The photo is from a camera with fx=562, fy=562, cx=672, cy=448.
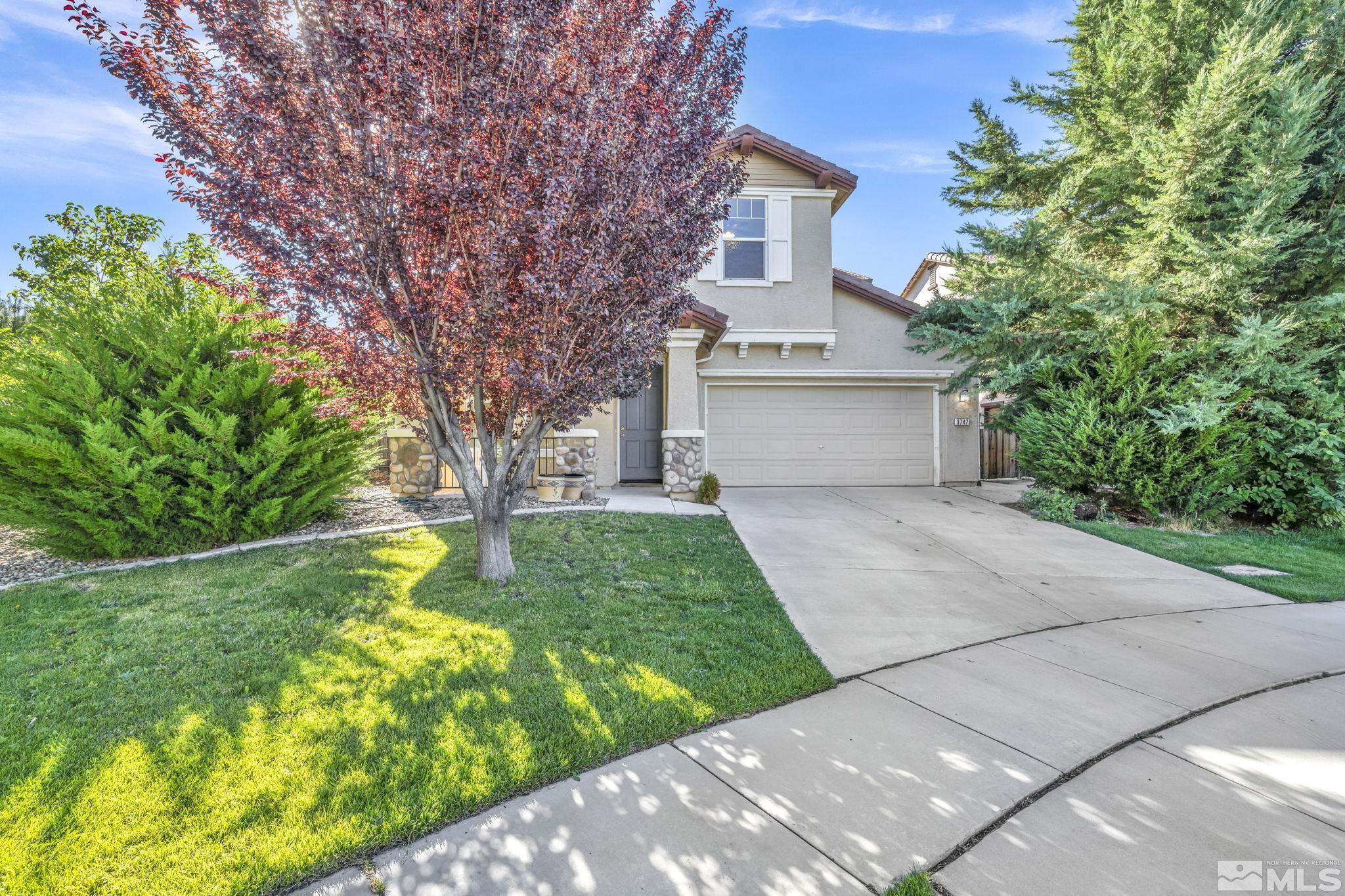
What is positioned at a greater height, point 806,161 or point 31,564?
point 806,161

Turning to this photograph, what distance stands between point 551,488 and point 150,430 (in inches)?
175

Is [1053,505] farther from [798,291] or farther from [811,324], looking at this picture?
[798,291]

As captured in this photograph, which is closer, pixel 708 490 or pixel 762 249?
pixel 708 490

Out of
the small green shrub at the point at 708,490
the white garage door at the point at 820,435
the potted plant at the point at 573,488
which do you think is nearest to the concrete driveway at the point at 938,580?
the small green shrub at the point at 708,490

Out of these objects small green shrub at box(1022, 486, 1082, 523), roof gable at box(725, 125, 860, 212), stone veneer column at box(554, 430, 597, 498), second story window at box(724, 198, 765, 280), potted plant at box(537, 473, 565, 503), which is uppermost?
roof gable at box(725, 125, 860, 212)

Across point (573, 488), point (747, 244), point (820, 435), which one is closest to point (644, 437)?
point (573, 488)

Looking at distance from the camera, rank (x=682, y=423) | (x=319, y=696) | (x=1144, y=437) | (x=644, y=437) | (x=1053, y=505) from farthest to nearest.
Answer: (x=644, y=437) < (x=682, y=423) < (x=1053, y=505) < (x=1144, y=437) < (x=319, y=696)

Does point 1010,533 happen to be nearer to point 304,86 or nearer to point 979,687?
point 979,687

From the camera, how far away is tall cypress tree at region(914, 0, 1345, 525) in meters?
7.41

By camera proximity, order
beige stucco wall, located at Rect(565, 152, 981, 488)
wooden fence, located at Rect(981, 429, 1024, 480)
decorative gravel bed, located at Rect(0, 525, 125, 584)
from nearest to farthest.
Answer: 1. decorative gravel bed, located at Rect(0, 525, 125, 584)
2. beige stucco wall, located at Rect(565, 152, 981, 488)
3. wooden fence, located at Rect(981, 429, 1024, 480)

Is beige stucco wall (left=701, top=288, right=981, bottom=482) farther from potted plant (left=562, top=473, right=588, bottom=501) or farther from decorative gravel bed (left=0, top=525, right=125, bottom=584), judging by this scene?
decorative gravel bed (left=0, top=525, right=125, bottom=584)

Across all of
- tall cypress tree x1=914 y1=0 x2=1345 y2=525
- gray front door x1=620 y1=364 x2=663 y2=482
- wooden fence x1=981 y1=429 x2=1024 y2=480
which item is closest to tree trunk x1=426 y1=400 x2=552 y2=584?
gray front door x1=620 y1=364 x2=663 y2=482

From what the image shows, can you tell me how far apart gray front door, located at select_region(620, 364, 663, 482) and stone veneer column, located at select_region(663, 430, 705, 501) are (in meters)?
1.24

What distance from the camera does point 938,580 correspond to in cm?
524
